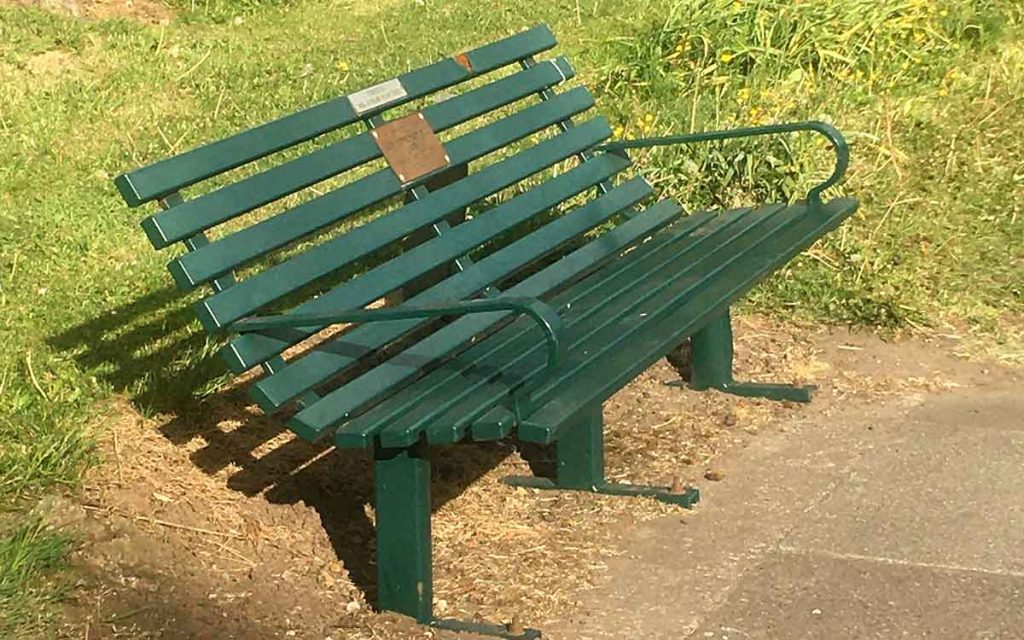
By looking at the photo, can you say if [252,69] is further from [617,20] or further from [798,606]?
[798,606]

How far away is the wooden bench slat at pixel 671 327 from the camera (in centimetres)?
332

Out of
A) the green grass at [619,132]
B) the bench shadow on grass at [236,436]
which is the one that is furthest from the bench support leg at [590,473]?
the green grass at [619,132]

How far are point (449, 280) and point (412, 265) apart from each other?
149 mm

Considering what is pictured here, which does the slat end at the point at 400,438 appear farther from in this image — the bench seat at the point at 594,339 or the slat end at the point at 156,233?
the slat end at the point at 156,233

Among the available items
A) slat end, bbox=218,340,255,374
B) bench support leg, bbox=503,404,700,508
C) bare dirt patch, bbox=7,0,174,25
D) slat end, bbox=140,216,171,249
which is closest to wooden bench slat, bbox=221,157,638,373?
slat end, bbox=218,340,255,374

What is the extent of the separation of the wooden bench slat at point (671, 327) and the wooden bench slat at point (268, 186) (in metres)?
0.83

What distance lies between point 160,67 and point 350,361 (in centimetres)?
468

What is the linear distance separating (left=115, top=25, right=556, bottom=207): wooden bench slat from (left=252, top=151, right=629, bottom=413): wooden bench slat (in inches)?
12.0

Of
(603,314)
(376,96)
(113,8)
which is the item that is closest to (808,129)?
(603,314)

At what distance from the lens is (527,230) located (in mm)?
6195

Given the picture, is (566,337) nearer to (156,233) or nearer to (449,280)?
(449,280)

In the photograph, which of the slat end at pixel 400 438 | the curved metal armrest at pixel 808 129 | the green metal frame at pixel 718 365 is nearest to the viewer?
the slat end at pixel 400 438

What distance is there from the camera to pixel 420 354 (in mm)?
3883

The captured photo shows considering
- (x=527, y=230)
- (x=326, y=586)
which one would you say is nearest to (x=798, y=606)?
(x=326, y=586)
